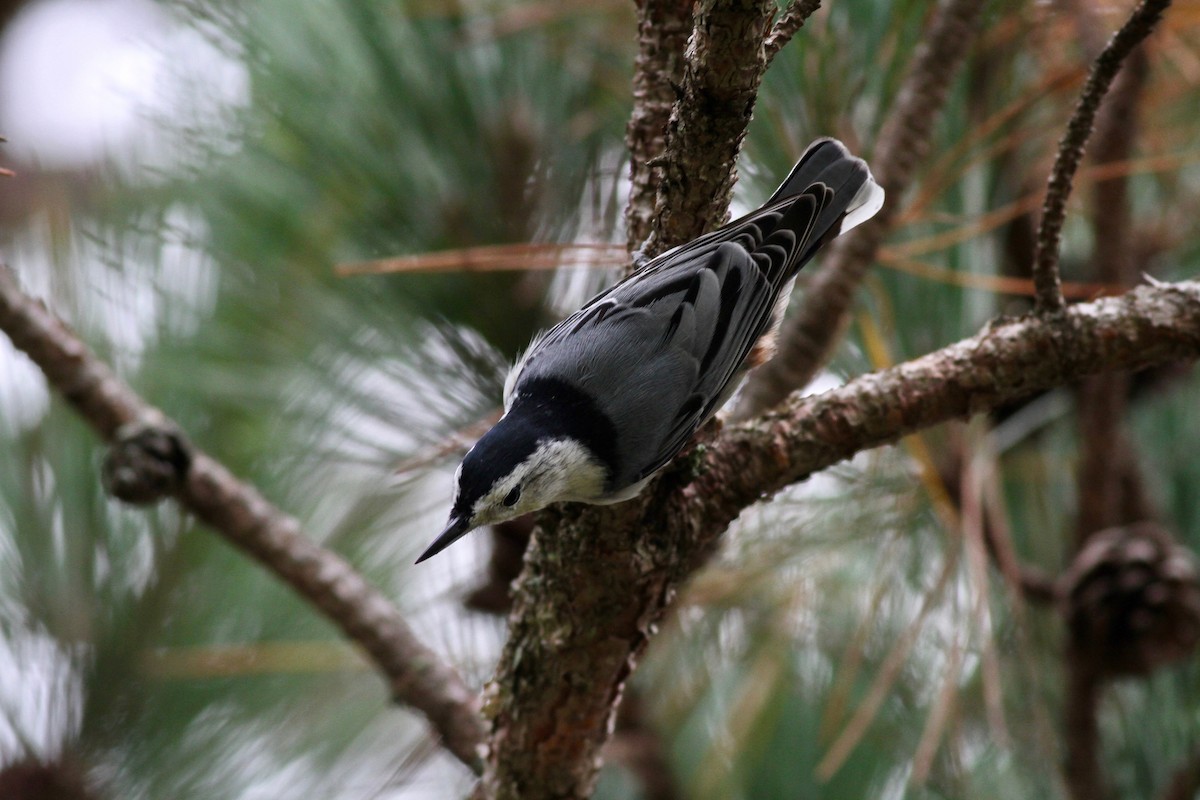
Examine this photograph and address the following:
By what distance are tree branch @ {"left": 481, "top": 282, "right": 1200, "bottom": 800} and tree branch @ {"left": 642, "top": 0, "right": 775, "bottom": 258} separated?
172 mm

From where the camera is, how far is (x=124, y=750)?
3.96ft

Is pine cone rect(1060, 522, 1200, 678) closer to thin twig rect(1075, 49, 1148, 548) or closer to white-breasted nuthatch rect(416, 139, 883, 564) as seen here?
thin twig rect(1075, 49, 1148, 548)

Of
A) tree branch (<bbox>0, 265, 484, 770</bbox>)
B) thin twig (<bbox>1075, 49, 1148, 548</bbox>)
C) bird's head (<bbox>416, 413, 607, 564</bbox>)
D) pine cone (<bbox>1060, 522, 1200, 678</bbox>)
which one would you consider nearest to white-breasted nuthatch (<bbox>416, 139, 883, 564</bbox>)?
bird's head (<bbox>416, 413, 607, 564</bbox>)

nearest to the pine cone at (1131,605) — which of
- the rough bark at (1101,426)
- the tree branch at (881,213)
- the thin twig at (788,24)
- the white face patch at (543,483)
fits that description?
the rough bark at (1101,426)

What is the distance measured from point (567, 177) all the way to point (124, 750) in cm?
77

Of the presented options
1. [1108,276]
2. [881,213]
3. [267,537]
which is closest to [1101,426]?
[1108,276]

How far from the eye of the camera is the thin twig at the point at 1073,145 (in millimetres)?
720

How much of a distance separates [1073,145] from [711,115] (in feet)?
0.85

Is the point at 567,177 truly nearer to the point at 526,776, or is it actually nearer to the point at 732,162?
the point at 732,162

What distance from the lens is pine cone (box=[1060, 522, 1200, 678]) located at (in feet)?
3.80

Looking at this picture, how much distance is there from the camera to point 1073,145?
0.78 m

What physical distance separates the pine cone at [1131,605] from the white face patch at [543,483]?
60cm

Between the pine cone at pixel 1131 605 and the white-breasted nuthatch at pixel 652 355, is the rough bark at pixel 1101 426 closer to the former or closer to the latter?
the pine cone at pixel 1131 605

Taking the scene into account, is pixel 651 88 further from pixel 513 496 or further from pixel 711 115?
pixel 513 496
